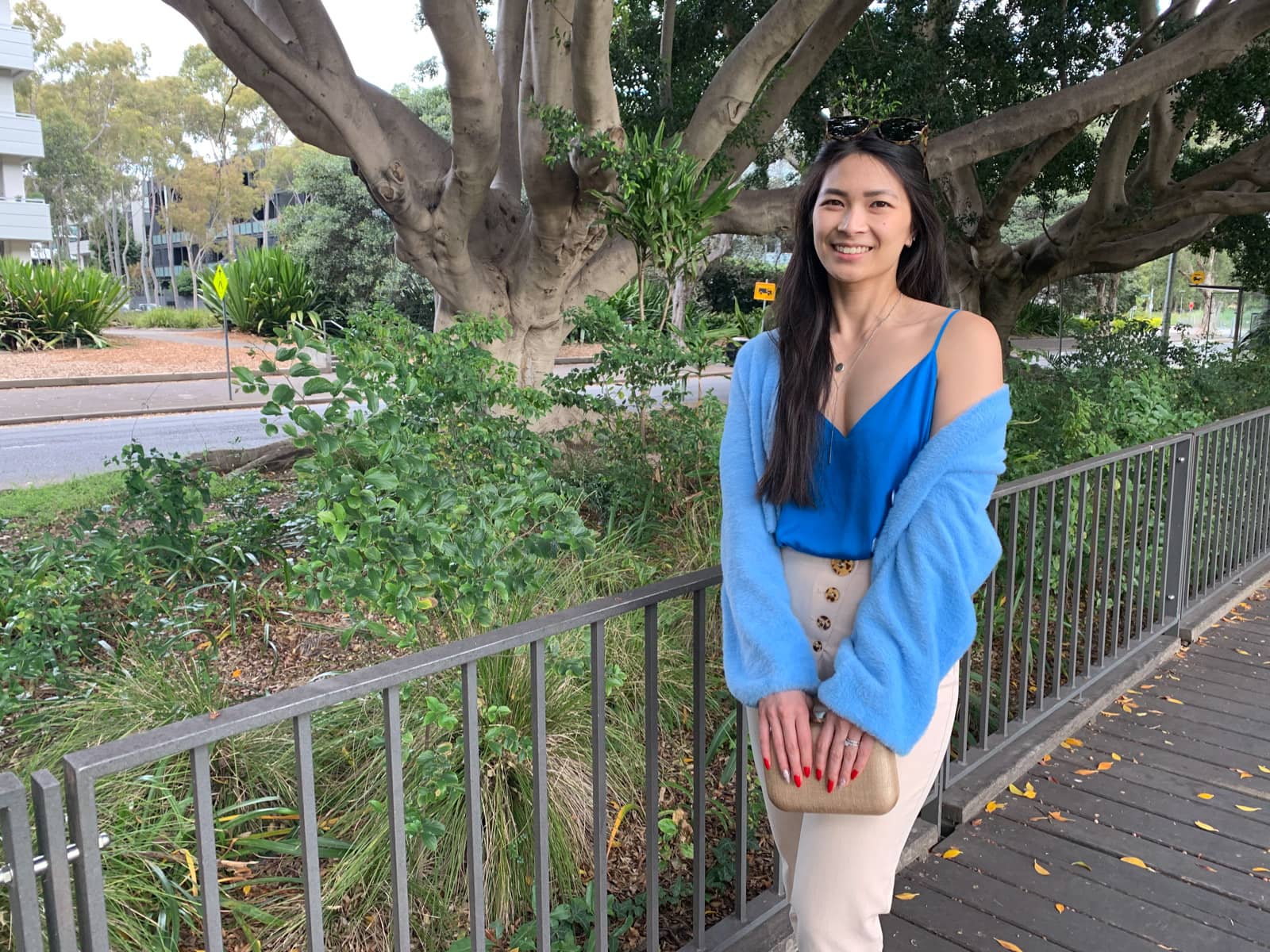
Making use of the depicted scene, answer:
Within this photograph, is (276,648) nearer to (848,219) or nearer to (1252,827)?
(848,219)

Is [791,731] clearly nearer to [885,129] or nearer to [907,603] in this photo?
[907,603]

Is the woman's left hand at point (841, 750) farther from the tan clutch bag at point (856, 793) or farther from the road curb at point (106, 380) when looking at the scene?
the road curb at point (106, 380)

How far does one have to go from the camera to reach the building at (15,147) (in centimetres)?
3441

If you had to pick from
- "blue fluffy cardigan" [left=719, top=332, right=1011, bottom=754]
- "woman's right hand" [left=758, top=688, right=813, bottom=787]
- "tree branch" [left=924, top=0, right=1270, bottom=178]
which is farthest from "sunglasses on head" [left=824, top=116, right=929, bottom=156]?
"tree branch" [left=924, top=0, right=1270, bottom=178]

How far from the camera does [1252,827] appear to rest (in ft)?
10.7

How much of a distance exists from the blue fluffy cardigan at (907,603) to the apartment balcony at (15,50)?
41.5 m

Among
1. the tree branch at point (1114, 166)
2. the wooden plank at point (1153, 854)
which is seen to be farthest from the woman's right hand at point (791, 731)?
the tree branch at point (1114, 166)

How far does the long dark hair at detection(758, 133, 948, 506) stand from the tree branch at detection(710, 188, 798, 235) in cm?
697

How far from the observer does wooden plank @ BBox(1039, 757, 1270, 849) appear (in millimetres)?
3248

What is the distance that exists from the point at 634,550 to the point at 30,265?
2557cm

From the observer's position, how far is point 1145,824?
329 centimetres

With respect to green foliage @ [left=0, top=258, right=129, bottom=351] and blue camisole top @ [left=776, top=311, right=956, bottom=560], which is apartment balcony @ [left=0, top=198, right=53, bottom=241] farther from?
blue camisole top @ [left=776, top=311, right=956, bottom=560]

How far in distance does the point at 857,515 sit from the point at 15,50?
4227 centimetres

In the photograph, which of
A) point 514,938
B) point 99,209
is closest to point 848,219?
point 514,938
